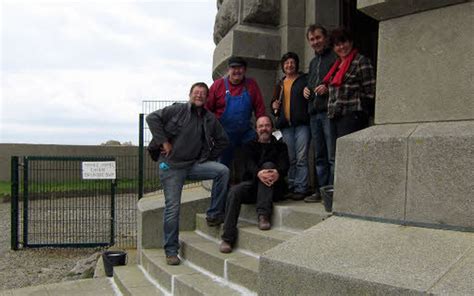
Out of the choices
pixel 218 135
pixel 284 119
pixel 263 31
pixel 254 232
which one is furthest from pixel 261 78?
pixel 254 232

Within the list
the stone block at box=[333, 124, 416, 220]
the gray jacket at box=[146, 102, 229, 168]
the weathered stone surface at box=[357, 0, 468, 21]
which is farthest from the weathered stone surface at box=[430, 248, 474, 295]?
the gray jacket at box=[146, 102, 229, 168]

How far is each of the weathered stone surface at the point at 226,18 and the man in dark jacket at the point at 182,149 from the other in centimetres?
212

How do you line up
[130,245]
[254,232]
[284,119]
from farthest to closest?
[130,245] → [284,119] → [254,232]

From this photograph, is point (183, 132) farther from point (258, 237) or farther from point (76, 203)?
point (76, 203)

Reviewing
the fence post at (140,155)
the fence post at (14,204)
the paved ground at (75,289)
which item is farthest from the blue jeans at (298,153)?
the fence post at (14,204)

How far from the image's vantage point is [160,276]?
17.1ft

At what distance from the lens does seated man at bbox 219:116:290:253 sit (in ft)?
16.1

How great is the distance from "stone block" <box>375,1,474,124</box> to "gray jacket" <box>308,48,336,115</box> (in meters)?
1.56

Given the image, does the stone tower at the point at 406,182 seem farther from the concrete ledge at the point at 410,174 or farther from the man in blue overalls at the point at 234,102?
the man in blue overalls at the point at 234,102

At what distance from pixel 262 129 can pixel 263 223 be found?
39.5 inches

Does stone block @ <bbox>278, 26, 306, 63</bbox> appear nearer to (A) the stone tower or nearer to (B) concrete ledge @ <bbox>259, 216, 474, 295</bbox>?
(A) the stone tower

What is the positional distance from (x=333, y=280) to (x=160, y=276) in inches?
115

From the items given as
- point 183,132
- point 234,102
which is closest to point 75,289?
point 183,132

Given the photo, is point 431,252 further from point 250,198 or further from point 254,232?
point 250,198
